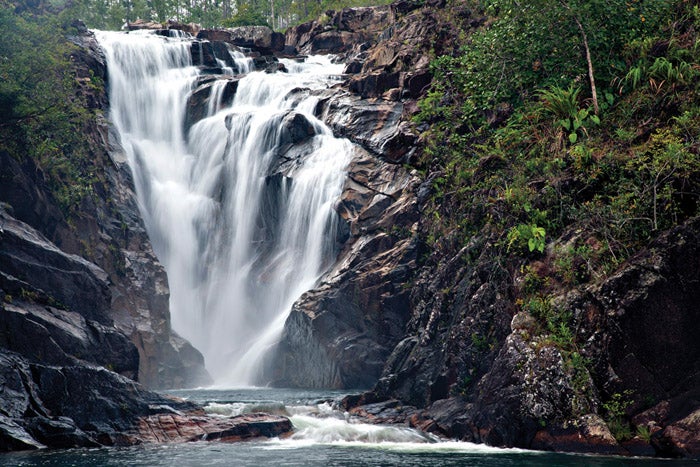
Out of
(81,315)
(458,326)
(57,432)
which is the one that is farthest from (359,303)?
(57,432)

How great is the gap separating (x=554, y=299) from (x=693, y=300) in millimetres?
3536

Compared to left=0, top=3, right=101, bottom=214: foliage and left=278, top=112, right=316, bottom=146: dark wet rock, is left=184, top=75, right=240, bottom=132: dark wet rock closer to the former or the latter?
left=278, top=112, right=316, bottom=146: dark wet rock

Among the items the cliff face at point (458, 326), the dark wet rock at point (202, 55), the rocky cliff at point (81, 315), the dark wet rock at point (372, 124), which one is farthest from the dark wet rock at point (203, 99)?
the rocky cliff at point (81, 315)

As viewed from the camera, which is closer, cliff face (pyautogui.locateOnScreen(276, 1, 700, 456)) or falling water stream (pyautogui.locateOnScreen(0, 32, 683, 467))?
cliff face (pyautogui.locateOnScreen(276, 1, 700, 456))

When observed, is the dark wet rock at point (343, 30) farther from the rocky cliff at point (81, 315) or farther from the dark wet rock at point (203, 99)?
the rocky cliff at point (81, 315)

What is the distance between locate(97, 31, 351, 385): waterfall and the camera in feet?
111

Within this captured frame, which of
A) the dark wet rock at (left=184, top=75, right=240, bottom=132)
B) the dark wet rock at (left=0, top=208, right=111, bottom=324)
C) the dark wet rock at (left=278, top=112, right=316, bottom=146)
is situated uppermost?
the dark wet rock at (left=184, top=75, right=240, bottom=132)

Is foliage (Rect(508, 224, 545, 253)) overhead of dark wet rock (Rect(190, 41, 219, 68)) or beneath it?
beneath

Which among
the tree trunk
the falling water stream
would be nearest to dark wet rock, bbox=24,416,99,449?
the falling water stream

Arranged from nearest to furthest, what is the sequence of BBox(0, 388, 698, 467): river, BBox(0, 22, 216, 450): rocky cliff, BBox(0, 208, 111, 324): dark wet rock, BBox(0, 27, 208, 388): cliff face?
1. BBox(0, 388, 698, 467): river
2. BBox(0, 22, 216, 450): rocky cliff
3. BBox(0, 208, 111, 324): dark wet rock
4. BBox(0, 27, 208, 388): cliff face

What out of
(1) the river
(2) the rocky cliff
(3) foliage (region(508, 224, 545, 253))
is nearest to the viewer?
(1) the river

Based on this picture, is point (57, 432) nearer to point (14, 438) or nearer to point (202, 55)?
point (14, 438)

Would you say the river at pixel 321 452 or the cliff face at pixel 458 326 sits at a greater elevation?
the cliff face at pixel 458 326

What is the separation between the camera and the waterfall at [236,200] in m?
33.8
